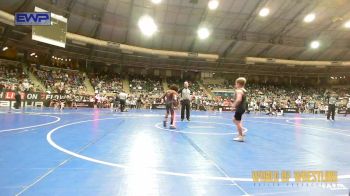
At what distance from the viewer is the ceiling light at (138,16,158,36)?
34250 millimetres

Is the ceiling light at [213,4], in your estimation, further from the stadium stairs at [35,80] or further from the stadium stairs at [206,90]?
the stadium stairs at [35,80]

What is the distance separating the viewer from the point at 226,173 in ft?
16.2

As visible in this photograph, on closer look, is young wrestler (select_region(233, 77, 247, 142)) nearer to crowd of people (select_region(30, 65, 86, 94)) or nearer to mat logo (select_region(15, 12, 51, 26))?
mat logo (select_region(15, 12, 51, 26))

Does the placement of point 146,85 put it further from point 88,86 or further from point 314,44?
point 314,44

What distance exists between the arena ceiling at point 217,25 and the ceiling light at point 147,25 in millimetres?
539

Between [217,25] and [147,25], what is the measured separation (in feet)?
29.7

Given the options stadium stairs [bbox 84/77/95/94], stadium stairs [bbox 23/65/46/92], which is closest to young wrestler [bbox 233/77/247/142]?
stadium stairs [bbox 23/65/46/92]

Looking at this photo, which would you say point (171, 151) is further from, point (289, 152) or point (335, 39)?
point (335, 39)

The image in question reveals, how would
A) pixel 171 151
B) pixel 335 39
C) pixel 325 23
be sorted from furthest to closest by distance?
1. pixel 335 39
2. pixel 325 23
3. pixel 171 151

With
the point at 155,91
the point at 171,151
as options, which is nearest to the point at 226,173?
the point at 171,151

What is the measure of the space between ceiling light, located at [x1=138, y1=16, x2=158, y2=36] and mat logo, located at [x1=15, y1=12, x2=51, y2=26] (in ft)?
74.3

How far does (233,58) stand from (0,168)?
4282 cm

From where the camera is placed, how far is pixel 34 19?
1219cm

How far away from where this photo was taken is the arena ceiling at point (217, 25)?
104ft
